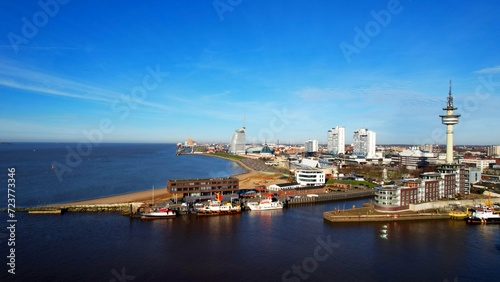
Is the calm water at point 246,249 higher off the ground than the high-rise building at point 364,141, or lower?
lower

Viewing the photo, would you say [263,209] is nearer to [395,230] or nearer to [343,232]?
[343,232]

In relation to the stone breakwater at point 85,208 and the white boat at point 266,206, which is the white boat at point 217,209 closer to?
the white boat at point 266,206

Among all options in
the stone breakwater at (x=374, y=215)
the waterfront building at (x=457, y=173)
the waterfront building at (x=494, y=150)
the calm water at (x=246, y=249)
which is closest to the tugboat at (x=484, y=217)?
the calm water at (x=246, y=249)

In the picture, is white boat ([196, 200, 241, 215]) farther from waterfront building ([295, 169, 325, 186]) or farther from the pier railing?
waterfront building ([295, 169, 325, 186])

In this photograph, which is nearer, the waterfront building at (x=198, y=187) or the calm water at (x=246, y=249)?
the calm water at (x=246, y=249)

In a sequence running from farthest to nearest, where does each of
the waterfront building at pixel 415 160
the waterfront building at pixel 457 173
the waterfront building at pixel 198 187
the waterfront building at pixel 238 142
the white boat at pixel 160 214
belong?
the waterfront building at pixel 238 142 → the waterfront building at pixel 415 160 → the waterfront building at pixel 457 173 → the waterfront building at pixel 198 187 → the white boat at pixel 160 214

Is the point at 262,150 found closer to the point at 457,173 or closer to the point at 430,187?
the point at 457,173

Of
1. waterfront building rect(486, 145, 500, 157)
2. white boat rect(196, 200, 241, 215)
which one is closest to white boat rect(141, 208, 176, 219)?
white boat rect(196, 200, 241, 215)

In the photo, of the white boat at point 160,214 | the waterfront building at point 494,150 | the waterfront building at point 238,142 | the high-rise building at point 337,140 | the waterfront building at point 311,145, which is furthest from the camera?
the waterfront building at point 311,145

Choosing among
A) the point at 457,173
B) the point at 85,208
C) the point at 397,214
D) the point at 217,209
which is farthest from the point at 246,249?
the point at 457,173
